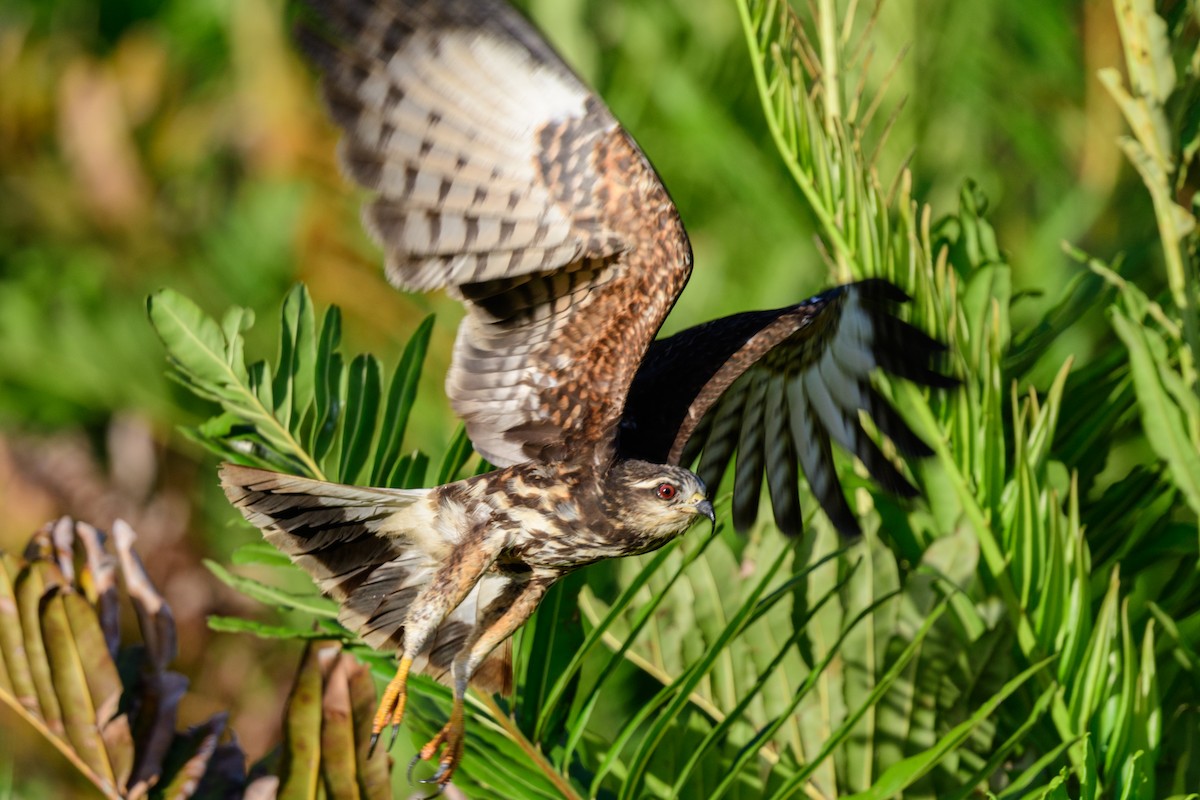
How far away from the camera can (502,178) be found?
8.40ft

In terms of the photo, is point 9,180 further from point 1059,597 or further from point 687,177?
point 1059,597

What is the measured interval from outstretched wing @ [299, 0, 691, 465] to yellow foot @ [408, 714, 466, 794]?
67cm

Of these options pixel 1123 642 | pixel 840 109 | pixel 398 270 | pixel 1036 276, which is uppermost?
pixel 840 109

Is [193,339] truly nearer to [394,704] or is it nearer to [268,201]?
[394,704]

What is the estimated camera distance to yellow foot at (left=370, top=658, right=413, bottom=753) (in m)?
2.50

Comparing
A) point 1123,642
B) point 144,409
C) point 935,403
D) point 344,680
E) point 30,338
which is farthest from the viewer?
point 30,338

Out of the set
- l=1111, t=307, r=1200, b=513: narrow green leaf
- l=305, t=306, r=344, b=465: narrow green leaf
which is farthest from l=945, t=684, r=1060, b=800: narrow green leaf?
l=305, t=306, r=344, b=465: narrow green leaf

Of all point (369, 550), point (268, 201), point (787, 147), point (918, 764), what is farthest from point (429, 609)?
point (268, 201)

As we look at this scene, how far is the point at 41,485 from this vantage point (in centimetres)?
466

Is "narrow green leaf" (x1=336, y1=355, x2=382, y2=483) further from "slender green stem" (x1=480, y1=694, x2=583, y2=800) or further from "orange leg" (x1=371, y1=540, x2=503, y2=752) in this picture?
"slender green stem" (x1=480, y1=694, x2=583, y2=800)

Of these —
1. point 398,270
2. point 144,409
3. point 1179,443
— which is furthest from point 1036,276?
point 144,409

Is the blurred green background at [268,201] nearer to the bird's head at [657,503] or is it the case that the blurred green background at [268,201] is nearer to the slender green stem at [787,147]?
the slender green stem at [787,147]

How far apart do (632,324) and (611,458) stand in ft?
0.97

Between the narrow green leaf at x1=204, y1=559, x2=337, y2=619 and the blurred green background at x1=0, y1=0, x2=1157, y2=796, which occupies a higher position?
the blurred green background at x1=0, y1=0, x2=1157, y2=796
